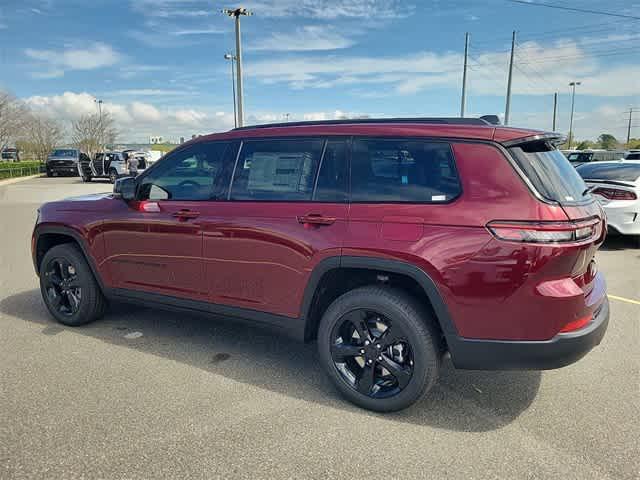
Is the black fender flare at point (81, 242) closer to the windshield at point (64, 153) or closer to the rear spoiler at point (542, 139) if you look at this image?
the rear spoiler at point (542, 139)

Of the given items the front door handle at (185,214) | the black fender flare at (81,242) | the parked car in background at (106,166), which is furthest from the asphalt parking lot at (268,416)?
the parked car in background at (106,166)

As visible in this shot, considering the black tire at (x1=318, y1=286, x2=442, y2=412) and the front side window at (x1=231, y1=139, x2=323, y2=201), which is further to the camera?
the front side window at (x1=231, y1=139, x2=323, y2=201)

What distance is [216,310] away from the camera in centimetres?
358

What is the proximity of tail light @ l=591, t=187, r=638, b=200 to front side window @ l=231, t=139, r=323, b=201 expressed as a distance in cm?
630

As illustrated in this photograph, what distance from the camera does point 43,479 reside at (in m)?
2.32

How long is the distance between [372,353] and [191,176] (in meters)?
1.93

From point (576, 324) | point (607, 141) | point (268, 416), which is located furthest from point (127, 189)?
point (607, 141)

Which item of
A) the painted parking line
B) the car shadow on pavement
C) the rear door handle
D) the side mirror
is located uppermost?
the side mirror

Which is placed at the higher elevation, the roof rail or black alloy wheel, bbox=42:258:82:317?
the roof rail

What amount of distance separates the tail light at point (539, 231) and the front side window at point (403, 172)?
1.05 ft

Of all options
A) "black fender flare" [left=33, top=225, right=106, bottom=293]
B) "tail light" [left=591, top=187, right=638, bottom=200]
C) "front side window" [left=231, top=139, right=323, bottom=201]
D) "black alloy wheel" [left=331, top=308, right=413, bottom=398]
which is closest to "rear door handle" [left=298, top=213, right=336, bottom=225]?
"front side window" [left=231, top=139, right=323, bottom=201]

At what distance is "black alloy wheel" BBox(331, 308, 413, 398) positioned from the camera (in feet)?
9.48

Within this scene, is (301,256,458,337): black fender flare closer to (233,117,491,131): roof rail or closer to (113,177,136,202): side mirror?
(233,117,491,131): roof rail

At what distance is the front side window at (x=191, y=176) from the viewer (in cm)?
353
